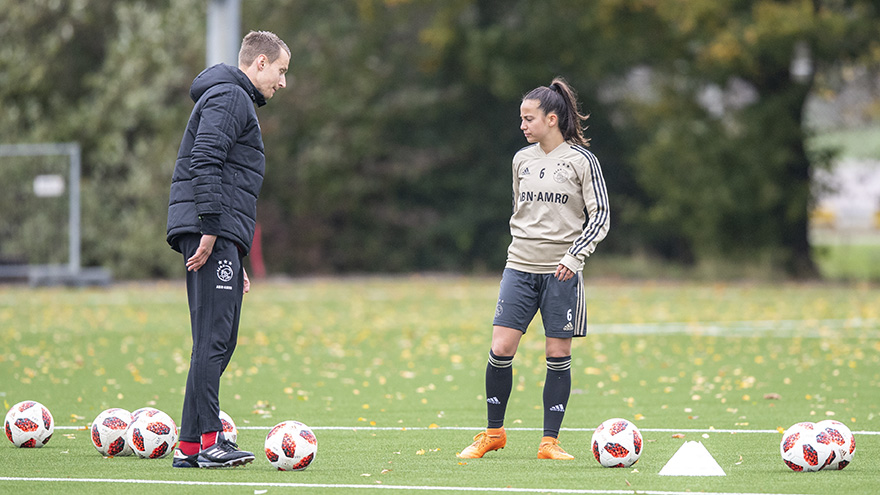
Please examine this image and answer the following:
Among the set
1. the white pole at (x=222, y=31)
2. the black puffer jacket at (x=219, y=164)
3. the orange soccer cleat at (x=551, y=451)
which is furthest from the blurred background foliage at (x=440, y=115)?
the black puffer jacket at (x=219, y=164)

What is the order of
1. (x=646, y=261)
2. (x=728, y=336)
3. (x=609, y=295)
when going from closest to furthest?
(x=728, y=336)
(x=609, y=295)
(x=646, y=261)

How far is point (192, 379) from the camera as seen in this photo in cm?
654

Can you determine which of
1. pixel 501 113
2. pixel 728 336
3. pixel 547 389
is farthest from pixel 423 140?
pixel 547 389

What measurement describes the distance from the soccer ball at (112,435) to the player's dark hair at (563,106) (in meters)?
2.79

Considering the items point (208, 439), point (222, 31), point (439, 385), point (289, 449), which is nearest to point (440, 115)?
point (222, 31)

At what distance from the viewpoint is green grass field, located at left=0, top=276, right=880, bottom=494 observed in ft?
20.5

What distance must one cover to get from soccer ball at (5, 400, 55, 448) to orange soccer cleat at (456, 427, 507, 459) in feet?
7.57

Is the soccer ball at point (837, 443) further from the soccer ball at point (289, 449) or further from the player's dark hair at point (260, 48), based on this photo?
the player's dark hair at point (260, 48)

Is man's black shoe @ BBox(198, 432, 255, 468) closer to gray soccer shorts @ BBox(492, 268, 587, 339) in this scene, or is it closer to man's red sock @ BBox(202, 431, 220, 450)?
man's red sock @ BBox(202, 431, 220, 450)

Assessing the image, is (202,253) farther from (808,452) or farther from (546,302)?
(808,452)

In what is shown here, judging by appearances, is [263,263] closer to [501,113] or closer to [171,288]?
[171,288]

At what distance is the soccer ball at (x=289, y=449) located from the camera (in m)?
6.36

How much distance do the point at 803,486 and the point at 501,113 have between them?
2712 centimetres

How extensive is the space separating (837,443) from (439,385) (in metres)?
4.98
